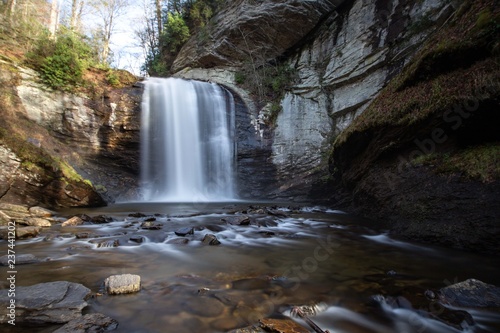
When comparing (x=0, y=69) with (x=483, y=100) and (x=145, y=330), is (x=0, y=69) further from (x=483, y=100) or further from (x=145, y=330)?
(x=483, y=100)

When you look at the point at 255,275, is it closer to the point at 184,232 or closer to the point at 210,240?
the point at 210,240

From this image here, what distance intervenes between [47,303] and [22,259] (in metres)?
1.58

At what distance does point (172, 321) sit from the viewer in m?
1.88

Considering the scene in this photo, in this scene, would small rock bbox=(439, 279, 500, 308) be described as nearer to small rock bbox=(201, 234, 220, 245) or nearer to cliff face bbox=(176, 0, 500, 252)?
cliff face bbox=(176, 0, 500, 252)

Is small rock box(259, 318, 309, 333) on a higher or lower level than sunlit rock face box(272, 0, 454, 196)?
lower

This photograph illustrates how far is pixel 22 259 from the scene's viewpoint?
2.98m

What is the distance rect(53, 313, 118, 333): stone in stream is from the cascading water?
37.0ft

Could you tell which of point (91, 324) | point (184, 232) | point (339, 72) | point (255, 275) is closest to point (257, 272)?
point (255, 275)

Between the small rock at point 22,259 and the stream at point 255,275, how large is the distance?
141 millimetres

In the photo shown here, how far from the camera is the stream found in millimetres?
1959

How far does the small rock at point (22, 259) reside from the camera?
2.87m

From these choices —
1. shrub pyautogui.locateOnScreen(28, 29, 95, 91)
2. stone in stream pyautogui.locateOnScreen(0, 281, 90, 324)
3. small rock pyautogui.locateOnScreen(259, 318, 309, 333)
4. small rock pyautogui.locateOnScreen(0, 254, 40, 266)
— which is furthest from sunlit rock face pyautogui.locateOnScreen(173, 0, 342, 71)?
stone in stream pyautogui.locateOnScreen(0, 281, 90, 324)

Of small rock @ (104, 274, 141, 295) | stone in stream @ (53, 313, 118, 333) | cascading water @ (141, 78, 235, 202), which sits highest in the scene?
cascading water @ (141, 78, 235, 202)

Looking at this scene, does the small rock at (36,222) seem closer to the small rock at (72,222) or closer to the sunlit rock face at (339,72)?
the small rock at (72,222)
